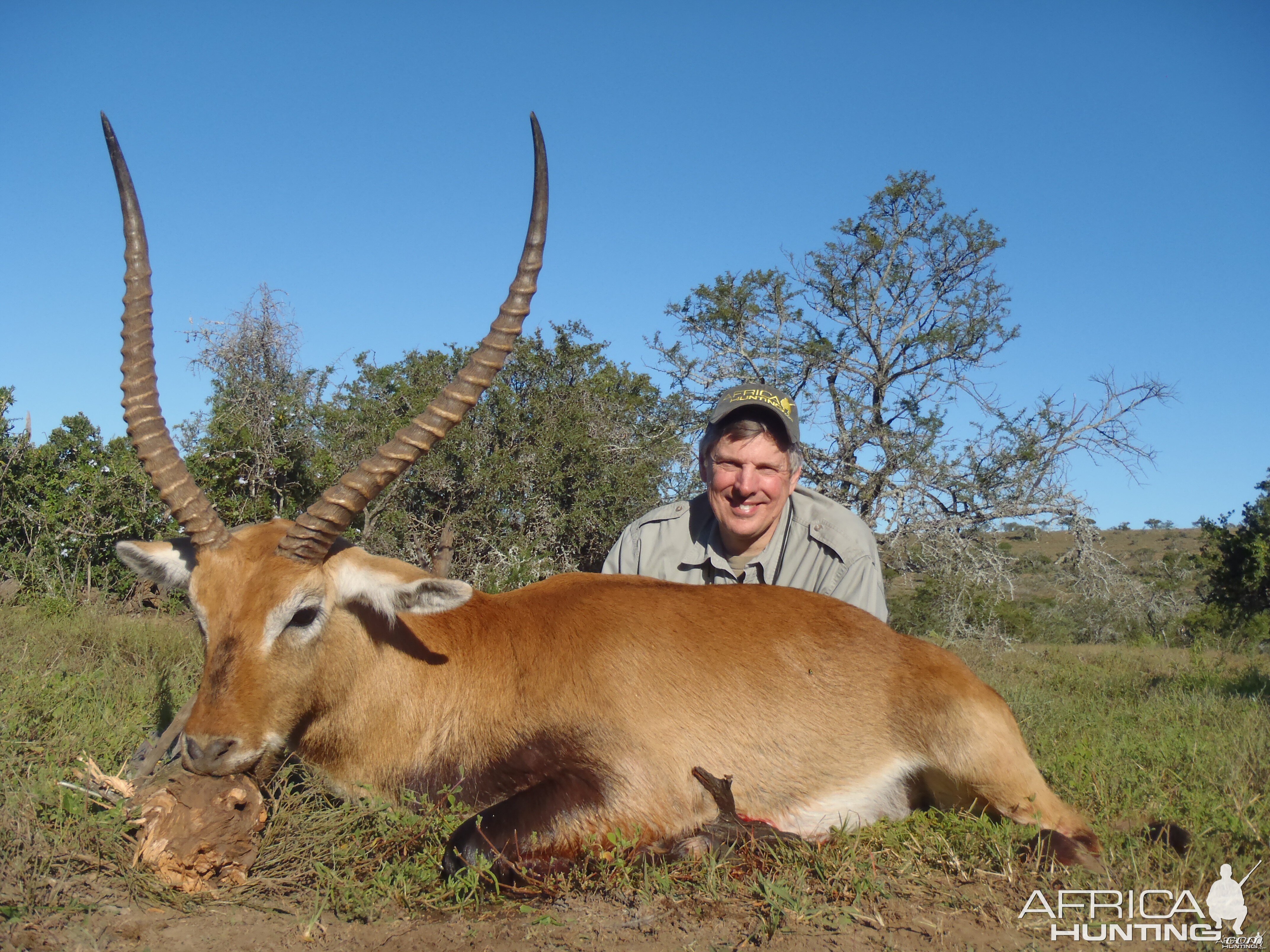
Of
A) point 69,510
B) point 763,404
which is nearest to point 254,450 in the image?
point 69,510

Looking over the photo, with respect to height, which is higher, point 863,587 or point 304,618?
point 863,587

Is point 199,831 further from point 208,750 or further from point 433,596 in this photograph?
point 433,596

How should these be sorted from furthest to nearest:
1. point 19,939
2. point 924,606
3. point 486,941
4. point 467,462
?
1. point 924,606
2. point 467,462
3. point 486,941
4. point 19,939

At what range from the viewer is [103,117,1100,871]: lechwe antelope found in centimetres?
360

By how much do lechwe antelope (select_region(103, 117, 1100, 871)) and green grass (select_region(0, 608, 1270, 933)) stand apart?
18cm

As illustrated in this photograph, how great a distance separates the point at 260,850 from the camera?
3.43m

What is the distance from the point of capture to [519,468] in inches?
491

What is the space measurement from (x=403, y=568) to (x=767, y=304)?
37.9 ft

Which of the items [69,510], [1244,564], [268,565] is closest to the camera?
[268,565]

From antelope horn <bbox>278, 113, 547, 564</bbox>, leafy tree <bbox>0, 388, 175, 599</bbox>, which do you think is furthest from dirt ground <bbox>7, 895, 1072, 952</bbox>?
leafy tree <bbox>0, 388, 175, 599</bbox>

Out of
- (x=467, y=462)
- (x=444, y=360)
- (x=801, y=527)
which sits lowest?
(x=801, y=527)

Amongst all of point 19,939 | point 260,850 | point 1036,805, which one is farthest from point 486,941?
point 1036,805

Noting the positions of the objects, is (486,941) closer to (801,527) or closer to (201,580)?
(201,580)

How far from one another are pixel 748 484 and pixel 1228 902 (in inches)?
117
